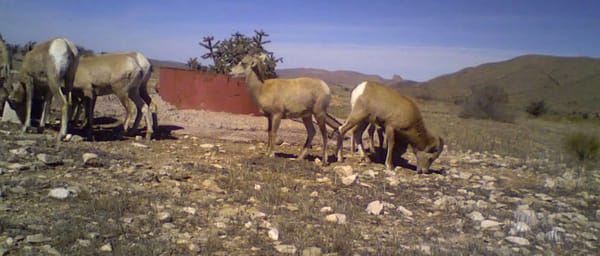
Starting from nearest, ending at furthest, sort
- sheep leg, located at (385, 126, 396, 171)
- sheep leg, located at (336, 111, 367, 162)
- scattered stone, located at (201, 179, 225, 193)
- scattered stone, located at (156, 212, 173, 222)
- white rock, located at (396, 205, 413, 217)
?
scattered stone, located at (156, 212, 173, 222), white rock, located at (396, 205, 413, 217), scattered stone, located at (201, 179, 225, 193), sheep leg, located at (385, 126, 396, 171), sheep leg, located at (336, 111, 367, 162)

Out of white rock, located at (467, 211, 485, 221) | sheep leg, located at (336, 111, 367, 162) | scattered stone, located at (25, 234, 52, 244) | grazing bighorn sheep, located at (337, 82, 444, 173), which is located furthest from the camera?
sheep leg, located at (336, 111, 367, 162)

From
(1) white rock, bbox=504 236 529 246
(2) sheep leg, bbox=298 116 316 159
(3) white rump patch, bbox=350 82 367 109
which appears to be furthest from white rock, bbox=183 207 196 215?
(3) white rump patch, bbox=350 82 367 109

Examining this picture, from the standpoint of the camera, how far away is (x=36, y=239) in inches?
188

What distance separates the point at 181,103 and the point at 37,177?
10.3 metres

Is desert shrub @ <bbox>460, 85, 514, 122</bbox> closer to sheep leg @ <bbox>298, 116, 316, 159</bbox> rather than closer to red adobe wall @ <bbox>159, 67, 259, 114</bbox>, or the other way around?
red adobe wall @ <bbox>159, 67, 259, 114</bbox>

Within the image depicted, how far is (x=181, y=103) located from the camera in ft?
56.1

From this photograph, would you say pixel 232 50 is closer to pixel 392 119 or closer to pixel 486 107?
pixel 392 119

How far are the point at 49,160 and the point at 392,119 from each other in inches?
279

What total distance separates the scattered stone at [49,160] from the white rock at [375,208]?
522 centimetres

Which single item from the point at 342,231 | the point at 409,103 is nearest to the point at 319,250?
the point at 342,231

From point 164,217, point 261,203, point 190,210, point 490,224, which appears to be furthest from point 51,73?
point 490,224

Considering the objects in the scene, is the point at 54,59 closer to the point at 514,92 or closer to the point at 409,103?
the point at 409,103

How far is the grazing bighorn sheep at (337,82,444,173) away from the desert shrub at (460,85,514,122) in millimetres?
23351

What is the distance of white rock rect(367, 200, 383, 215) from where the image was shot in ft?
22.6
